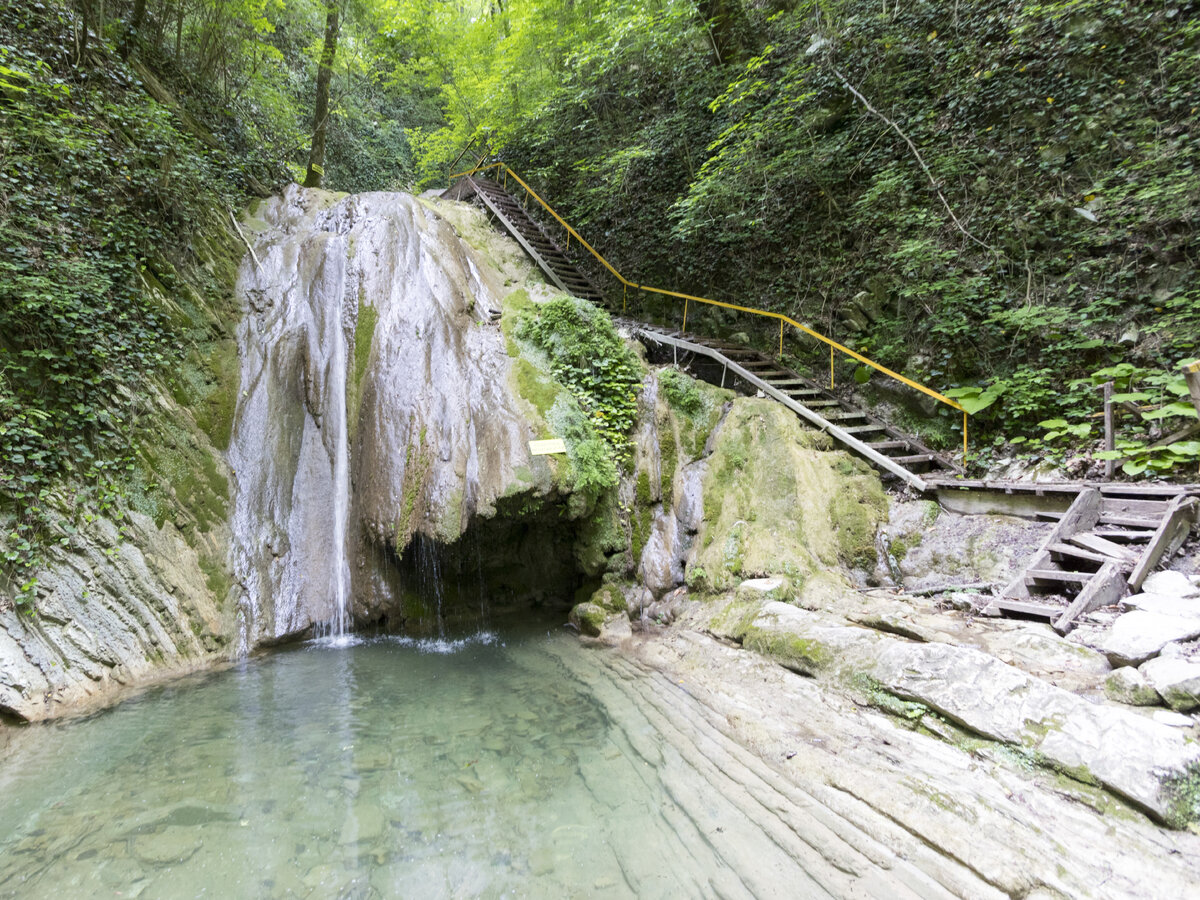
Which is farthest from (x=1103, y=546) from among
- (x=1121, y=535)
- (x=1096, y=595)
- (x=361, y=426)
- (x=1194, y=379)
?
(x=361, y=426)

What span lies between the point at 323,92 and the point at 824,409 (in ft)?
39.2

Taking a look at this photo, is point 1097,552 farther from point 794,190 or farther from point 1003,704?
point 794,190

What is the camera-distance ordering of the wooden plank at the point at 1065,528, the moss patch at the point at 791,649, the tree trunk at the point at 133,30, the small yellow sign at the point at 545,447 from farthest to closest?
the tree trunk at the point at 133,30 → the small yellow sign at the point at 545,447 → the wooden plank at the point at 1065,528 → the moss patch at the point at 791,649

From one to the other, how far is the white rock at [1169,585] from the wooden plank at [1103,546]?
200 mm

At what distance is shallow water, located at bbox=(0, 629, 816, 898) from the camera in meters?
2.81

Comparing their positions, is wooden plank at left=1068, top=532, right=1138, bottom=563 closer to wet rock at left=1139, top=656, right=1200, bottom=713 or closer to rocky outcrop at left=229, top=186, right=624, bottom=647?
wet rock at left=1139, top=656, right=1200, bottom=713

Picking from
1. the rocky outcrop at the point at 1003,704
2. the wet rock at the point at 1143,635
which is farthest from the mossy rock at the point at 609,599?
the wet rock at the point at 1143,635

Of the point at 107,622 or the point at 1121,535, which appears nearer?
the point at 1121,535

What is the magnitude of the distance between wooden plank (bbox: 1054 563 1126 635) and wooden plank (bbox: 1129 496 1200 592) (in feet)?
0.47

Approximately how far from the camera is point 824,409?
808 centimetres

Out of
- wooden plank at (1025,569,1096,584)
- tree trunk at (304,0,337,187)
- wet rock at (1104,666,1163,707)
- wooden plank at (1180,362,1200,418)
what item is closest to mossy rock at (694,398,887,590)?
wooden plank at (1025,569,1096,584)

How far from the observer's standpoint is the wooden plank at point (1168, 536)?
4.38 metres

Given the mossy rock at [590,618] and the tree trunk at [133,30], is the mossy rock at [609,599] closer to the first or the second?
Result: the mossy rock at [590,618]

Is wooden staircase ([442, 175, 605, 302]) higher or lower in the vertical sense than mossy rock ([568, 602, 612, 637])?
higher
